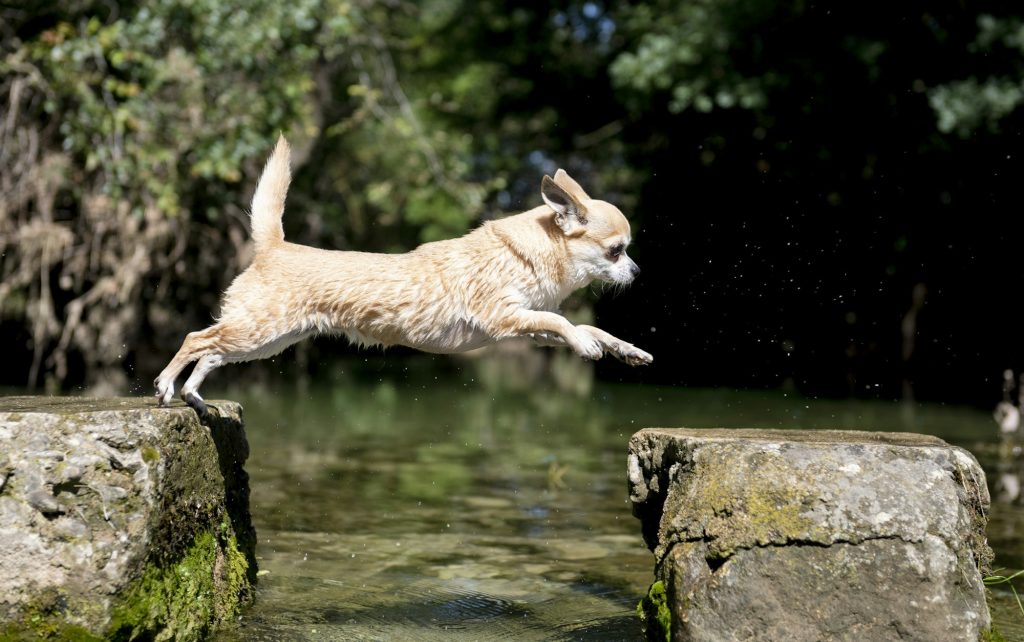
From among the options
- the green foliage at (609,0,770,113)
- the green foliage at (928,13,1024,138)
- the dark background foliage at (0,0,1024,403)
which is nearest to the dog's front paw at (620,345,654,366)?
the dark background foliage at (0,0,1024,403)

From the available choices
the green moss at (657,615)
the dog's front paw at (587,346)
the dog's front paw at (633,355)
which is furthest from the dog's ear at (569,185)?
the green moss at (657,615)

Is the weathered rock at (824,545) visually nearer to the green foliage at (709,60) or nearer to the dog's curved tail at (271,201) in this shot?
the dog's curved tail at (271,201)

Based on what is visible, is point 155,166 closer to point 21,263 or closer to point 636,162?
point 21,263

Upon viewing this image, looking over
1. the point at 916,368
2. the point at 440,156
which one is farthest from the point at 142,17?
the point at 916,368

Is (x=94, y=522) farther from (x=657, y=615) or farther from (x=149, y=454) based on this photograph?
(x=657, y=615)

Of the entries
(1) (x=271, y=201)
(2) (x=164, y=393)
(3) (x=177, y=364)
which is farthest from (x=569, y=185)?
(2) (x=164, y=393)

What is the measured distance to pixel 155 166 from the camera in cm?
1605

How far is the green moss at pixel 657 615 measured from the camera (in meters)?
5.04

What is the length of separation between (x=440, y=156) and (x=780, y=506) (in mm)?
15601

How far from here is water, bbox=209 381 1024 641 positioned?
251 inches

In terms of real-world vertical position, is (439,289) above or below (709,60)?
below

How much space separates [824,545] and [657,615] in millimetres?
882

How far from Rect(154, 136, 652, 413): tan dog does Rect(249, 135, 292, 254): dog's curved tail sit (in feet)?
0.26

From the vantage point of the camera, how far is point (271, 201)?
690cm
